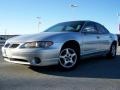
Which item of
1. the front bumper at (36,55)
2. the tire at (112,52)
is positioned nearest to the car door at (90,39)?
the front bumper at (36,55)

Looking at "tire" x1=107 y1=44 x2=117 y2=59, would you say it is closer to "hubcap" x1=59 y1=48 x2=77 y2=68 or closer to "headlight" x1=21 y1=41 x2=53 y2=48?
"hubcap" x1=59 y1=48 x2=77 y2=68

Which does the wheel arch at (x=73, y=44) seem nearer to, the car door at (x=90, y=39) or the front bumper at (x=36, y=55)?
the car door at (x=90, y=39)

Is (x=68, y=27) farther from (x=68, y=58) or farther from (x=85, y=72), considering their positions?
(x=85, y=72)

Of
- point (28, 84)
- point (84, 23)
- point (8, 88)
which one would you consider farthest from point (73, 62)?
point (8, 88)

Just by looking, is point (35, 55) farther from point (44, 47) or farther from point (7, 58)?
point (7, 58)

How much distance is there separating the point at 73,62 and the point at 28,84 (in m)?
2.20

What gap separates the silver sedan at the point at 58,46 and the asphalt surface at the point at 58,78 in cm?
30

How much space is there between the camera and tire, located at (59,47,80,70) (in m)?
6.77

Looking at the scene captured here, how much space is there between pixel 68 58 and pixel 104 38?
2294 millimetres

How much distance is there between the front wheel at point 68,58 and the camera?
22.2 feet

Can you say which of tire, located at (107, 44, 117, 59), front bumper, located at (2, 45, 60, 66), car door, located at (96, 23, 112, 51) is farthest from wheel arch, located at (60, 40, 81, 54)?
tire, located at (107, 44, 117, 59)

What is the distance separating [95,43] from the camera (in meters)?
8.08

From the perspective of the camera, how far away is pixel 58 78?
5.81 meters

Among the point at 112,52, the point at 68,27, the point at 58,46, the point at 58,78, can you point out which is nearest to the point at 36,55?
the point at 58,46
